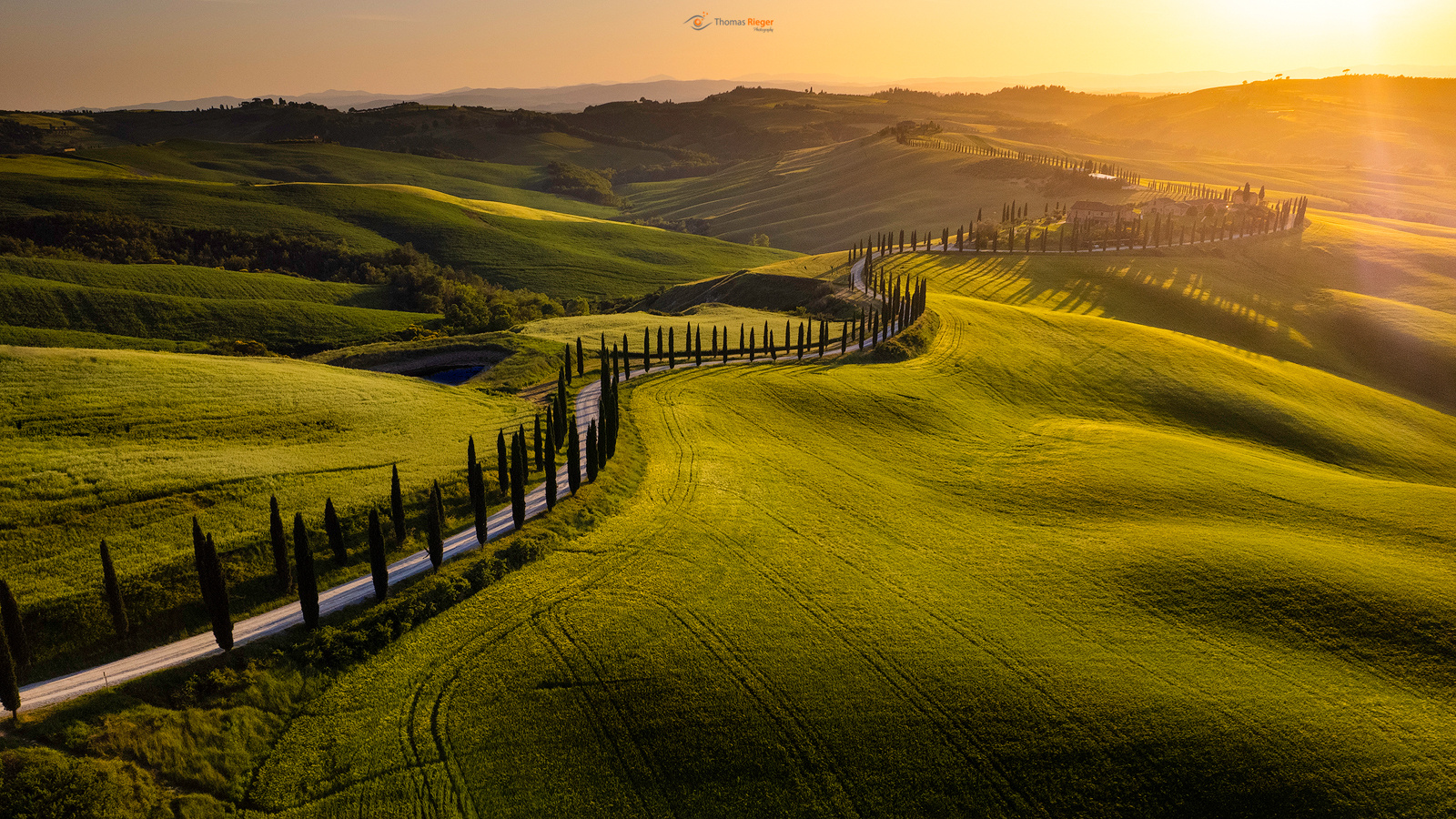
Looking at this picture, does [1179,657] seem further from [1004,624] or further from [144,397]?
[144,397]

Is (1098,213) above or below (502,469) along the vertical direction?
above

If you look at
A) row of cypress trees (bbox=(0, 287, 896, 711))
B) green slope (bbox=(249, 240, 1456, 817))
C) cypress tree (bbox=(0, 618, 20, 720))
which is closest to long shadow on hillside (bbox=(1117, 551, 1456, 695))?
green slope (bbox=(249, 240, 1456, 817))

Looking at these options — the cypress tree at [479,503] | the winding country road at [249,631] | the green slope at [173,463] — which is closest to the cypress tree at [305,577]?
the winding country road at [249,631]

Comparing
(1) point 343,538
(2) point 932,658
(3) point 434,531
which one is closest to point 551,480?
(3) point 434,531

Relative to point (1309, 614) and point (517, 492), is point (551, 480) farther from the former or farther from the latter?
point (1309, 614)

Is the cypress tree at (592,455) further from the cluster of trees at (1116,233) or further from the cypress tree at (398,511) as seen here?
the cluster of trees at (1116,233)

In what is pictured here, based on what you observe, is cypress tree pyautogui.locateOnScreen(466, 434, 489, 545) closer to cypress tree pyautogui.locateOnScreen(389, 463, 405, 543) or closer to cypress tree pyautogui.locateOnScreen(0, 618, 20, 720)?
cypress tree pyautogui.locateOnScreen(389, 463, 405, 543)
